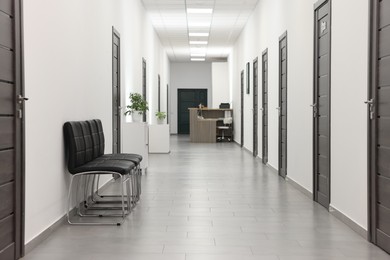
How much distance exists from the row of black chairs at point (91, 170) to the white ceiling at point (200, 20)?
622 centimetres

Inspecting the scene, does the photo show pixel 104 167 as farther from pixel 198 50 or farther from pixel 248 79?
pixel 198 50

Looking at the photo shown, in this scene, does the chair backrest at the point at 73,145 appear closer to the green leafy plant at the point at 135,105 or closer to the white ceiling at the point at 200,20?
the green leafy plant at the point at 135,105

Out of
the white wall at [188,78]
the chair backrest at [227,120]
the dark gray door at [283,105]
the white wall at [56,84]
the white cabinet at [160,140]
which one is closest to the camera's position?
the white wall at [56,84]

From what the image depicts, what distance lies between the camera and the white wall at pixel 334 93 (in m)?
4.18

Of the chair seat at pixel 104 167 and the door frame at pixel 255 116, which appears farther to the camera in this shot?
the door frame at pixel 255 116

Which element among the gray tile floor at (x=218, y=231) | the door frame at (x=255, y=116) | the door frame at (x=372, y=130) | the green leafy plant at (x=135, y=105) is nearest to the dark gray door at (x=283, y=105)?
the gray tile floor at (x=218, y=231)

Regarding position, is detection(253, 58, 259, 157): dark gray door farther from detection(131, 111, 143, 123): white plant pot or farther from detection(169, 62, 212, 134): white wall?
detection(169, 62, 212, 134): white wall

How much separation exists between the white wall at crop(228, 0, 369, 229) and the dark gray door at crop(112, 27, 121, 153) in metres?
2.59

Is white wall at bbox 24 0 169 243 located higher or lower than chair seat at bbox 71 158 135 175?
higher

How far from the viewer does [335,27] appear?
16.3 feet

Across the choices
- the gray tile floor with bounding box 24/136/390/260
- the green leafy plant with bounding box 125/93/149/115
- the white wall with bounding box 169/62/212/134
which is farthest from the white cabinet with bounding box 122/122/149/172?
the white wall with bounding box 169/62/212/134

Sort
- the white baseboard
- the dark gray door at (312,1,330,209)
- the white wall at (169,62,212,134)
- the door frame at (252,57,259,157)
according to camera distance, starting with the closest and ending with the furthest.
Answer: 1. the white baseboard
2. the dark gray door at (312,1,330,209)
3. the door frame at (252,57,259,157)
4. the white wall at (169,62,212,134)

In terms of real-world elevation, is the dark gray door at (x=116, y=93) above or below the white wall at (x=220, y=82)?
below

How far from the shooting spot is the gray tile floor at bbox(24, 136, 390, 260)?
356cm
